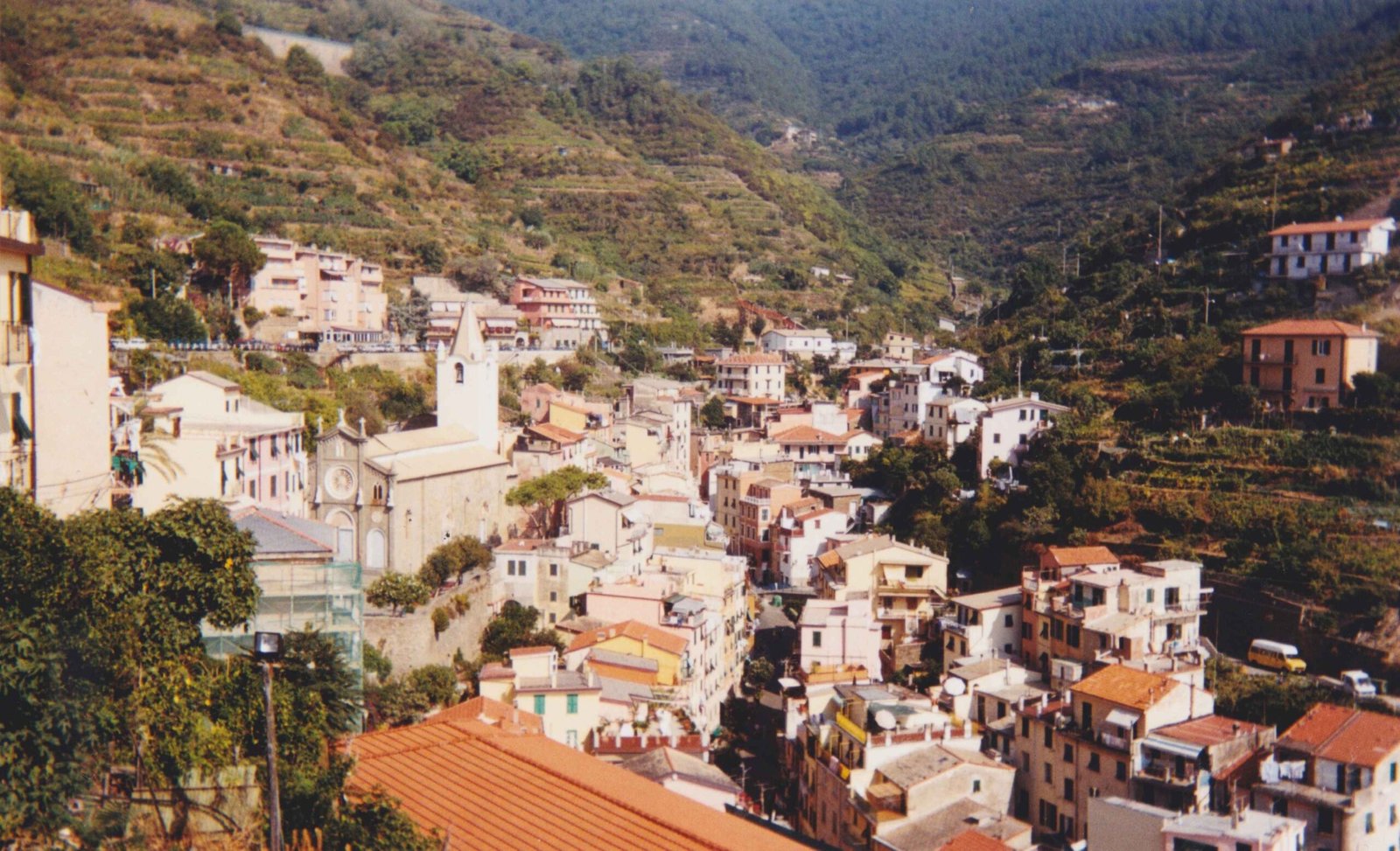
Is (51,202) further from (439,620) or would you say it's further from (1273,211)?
(1273,211)

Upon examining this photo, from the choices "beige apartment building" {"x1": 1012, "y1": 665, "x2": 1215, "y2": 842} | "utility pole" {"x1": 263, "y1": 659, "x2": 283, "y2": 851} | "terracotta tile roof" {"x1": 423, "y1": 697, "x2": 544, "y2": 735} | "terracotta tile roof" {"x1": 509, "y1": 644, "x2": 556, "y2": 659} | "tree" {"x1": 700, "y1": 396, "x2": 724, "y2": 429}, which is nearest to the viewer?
"utility pole" {"x1": 263, "y1": 659, "x2": 283, "y2": 851}

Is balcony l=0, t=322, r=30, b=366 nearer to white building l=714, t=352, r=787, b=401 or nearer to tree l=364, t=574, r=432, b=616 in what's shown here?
tree l=364, t=574, r=432, b=616

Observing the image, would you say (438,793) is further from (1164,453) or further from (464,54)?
(464,54)

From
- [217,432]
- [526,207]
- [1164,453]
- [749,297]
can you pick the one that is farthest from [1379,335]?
[526,207]

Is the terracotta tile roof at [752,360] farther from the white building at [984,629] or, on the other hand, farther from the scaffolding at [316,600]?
the scaffolding at [316,600]

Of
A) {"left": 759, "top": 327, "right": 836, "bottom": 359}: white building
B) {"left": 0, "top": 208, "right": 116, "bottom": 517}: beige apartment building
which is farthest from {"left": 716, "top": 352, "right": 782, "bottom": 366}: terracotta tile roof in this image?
{"left": 0, "top": 208, "right": 116, "bottom": 517}: beige apartment building

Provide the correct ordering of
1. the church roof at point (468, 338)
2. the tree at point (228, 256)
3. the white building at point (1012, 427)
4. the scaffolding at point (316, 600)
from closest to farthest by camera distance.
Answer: the scaffolding at point (316, 600), the church roof at point (468, 338), the white building at point (1012, 427), the tree at point (228, 256)

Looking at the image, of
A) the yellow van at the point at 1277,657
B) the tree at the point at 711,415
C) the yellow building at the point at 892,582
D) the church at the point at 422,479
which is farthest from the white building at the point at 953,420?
the church at the point at 422,479

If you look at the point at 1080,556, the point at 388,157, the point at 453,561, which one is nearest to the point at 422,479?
the point at 453,561
